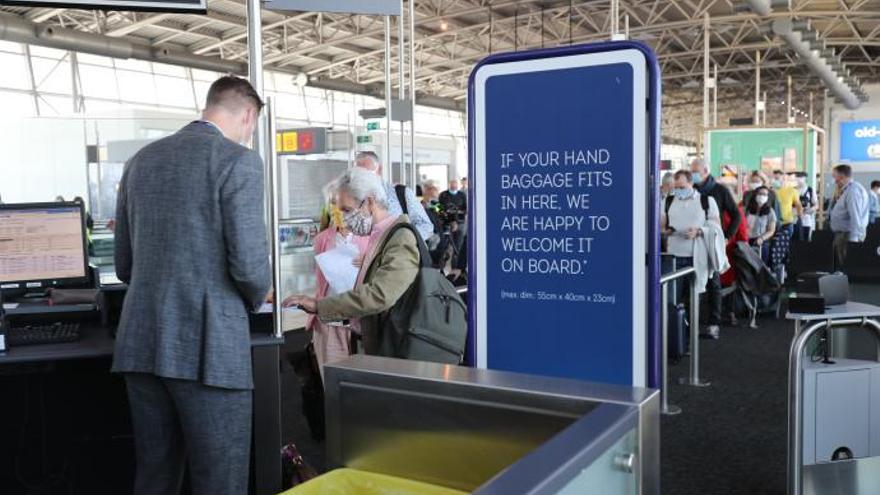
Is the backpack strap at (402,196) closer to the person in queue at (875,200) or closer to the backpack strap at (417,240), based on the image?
the backpack strap at (417,240)

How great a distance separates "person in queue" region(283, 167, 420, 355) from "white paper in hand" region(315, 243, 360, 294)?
0.75ft

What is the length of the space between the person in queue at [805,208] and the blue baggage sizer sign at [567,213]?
404 inches

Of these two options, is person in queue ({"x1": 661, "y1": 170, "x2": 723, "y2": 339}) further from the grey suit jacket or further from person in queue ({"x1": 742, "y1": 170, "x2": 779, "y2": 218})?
the grey suit jacket

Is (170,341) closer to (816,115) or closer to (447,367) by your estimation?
(447,367)

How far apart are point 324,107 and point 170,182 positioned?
→ 22167mm

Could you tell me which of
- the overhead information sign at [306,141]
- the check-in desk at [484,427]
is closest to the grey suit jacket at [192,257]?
the check-in desk at [484,427]

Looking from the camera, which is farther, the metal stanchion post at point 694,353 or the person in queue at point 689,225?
the person in queue at point 689,225

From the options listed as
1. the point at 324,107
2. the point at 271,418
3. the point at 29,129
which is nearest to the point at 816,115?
the point at 324,107

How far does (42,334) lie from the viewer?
106 inches

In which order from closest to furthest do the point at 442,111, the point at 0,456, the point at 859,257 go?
the point at 0,456
the point at 859,257
the point at 442,111

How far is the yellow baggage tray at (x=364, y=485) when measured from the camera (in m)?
1.31

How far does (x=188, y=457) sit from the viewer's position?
87.1 inches

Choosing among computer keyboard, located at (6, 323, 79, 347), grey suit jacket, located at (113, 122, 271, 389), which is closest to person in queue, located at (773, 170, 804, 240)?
computer keyboard, located at (6, 323, 79, 347)

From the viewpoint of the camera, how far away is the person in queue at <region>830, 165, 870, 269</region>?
32.4ft
